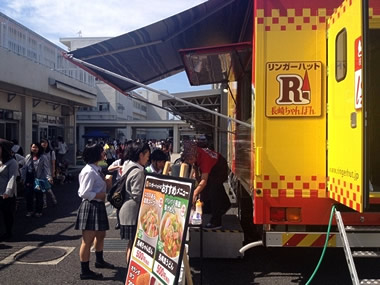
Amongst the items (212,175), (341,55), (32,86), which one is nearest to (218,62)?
(212,175)

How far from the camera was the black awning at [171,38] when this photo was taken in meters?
4.71

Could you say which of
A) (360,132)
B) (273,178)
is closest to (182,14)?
(273,178)

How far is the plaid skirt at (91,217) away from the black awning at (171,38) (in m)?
1.96

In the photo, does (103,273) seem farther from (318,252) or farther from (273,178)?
(318,252)

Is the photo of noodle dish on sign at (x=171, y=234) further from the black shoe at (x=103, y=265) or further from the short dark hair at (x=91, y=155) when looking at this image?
the black shoe at (x=103, y=265)

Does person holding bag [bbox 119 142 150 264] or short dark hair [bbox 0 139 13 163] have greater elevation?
short dark hair [bbox 0 139 13 163]

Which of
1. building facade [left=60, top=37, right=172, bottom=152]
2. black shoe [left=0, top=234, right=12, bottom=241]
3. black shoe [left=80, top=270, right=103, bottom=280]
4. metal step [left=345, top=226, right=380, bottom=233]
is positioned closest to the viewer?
metal step [left=345, top=226, right=380, bottom=233]

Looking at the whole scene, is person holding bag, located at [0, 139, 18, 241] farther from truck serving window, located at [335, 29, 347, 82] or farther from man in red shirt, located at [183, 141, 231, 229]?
truck serving window, located at [335, 29, 347, 82]

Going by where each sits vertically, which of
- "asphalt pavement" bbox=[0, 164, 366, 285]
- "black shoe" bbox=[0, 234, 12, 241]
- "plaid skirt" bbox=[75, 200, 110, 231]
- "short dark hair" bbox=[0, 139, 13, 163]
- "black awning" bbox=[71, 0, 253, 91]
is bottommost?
"asphalt pavement" bbox=[0, 164, 366, 285]

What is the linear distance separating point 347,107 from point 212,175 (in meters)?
2.83

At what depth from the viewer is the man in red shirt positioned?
4.95 m

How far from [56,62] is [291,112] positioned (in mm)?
13687

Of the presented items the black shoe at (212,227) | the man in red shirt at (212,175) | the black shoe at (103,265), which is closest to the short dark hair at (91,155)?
the man in red shirt at (212,175)

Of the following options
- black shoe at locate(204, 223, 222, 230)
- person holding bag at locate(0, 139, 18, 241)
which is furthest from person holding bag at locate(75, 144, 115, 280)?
person holding bag at locate(0, 139, 18, 241)
